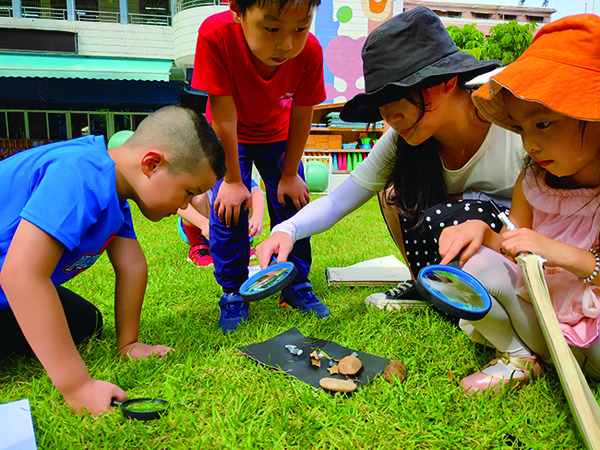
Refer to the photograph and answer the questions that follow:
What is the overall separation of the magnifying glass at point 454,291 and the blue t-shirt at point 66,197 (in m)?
0.89

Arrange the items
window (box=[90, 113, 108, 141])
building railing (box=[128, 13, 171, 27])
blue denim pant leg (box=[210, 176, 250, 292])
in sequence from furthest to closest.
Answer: building railing (box=[128, 13, 171, 27]), window (box=[90, 113, 108, 141]), blue denim pant leg (box=[210, 176, 250, 292])

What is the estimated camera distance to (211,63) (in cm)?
167

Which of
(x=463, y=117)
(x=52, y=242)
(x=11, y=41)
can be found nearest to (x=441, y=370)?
(x=463, y=117)

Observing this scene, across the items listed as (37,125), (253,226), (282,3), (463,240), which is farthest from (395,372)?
(37,125)

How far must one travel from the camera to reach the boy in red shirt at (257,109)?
4.95ft

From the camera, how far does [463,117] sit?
1485mm

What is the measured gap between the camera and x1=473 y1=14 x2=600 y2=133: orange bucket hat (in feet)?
3.03

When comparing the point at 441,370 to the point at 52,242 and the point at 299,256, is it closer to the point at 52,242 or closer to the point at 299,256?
the point at 299,256

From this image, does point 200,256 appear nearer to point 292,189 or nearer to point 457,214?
point 292,189

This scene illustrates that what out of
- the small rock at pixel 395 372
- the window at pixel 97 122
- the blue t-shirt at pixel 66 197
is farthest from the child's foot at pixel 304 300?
the window at pixel 97 122

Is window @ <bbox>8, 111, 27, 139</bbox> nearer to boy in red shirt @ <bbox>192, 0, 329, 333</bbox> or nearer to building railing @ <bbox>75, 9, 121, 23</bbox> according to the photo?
building railing @ <bbox>75, 9, 121, 23</bbox>

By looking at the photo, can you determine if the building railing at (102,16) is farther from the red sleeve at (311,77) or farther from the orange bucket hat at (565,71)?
the orange bucket hat at (565,71)

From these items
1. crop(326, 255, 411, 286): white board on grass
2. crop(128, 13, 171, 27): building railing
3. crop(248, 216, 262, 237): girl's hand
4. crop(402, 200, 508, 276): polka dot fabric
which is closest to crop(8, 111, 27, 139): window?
crop(128, 13, 171, 27): building railing

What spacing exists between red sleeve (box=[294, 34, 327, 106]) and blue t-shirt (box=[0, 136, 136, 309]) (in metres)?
0.90
